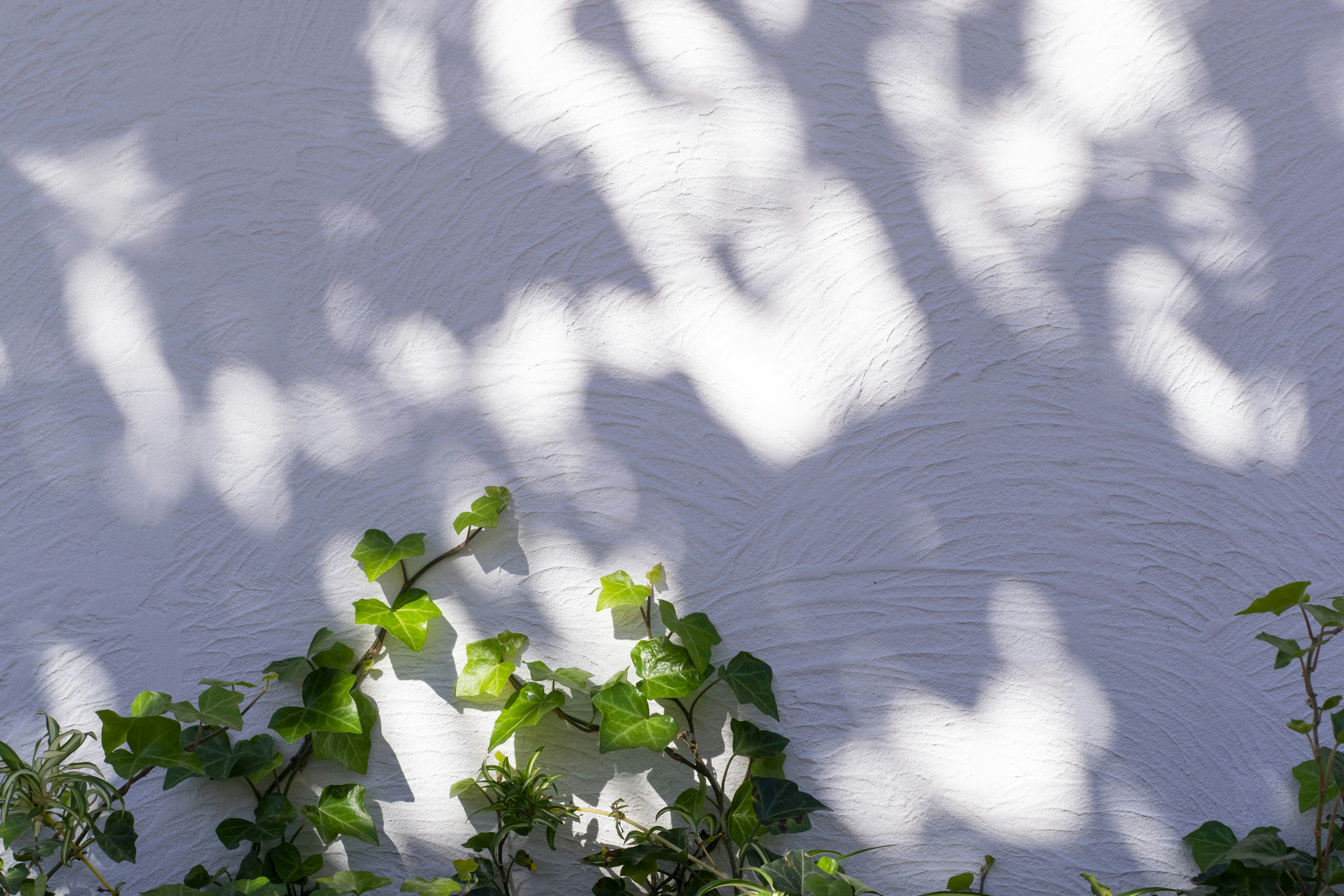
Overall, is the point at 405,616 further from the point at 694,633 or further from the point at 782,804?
the point at 782,804

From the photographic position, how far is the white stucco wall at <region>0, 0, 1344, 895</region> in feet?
3.51

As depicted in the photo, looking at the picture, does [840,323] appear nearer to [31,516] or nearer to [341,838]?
[341,838]

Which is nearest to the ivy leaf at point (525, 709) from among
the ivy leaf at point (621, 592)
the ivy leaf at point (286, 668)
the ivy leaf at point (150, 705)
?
the ivy leaf at point (621, 592)

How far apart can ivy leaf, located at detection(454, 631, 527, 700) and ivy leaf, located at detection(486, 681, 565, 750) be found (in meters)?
0.03

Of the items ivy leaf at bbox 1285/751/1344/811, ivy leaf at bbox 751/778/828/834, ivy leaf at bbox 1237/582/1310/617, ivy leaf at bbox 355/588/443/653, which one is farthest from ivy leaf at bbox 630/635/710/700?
ivy leaf at bbox 1285/751/1344/811

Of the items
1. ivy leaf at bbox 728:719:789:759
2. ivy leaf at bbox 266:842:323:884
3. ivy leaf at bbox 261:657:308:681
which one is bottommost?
ivy leaf at bbox 266:842:323:884

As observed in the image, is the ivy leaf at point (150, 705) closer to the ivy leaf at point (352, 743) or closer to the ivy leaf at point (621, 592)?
the ivy leaf at point (352, 743)

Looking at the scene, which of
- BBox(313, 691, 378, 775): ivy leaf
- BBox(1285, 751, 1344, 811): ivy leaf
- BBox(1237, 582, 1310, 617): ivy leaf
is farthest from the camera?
BBox(313, 691, 378, 775): ivy leaf

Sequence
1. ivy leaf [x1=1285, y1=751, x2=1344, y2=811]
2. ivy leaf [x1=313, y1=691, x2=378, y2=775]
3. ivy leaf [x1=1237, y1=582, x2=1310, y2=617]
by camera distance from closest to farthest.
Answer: ivy leaf [x1=1237, y1=582, x2=1310, y2=617], ivy leaf [x1=1285, y1=751, x2=1344, y2=811], ivy leaf [x1=313, y1=691, x2=378, y2=775]

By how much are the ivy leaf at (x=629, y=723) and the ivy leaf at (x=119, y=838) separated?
57 cm

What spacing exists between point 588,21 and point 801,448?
1.92ft

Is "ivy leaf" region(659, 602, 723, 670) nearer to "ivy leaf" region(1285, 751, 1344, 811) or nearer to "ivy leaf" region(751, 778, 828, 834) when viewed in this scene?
"ivy leaf" region(751, 778, 828, 834)

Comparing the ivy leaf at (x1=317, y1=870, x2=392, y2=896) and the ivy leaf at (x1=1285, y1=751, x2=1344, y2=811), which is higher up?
the ivy leaf at (x1=1285, y1=751, x2=1344, y2=811)

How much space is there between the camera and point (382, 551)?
3.67 feet
